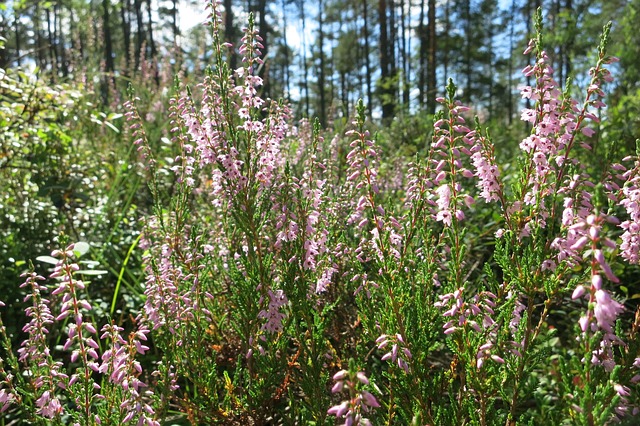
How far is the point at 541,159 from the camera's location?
185cm

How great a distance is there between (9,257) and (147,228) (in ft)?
4.77

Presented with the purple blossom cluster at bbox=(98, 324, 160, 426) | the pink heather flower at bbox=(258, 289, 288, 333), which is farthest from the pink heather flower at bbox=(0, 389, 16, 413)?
the pink heather flower at bbox=(258, 289, 288, 333)

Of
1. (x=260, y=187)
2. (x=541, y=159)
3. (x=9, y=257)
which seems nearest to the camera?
(x=541, y=159)

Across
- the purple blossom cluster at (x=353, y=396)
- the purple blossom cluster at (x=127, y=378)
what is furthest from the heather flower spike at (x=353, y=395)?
the purple blossom cluster at (x=127, y=378)

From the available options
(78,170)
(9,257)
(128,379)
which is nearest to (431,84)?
(78,170)

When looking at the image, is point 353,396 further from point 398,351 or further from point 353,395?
point 398,351

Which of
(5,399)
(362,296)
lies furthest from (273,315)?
(5,399)

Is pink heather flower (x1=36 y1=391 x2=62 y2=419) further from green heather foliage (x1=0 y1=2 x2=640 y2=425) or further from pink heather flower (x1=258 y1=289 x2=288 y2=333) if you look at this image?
pink heather flower (x1=258 y1=289 x2=288 y2=333)

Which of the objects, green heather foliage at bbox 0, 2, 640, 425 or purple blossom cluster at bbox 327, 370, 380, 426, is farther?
green heather foliage at bbox 0, 2, 640, 425

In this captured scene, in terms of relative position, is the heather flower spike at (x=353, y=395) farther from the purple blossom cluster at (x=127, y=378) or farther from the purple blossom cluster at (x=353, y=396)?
the purple blossom cluster at (x=127, y=378)

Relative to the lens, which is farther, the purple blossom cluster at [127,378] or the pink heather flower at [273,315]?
the pink heather flower at [273,315]

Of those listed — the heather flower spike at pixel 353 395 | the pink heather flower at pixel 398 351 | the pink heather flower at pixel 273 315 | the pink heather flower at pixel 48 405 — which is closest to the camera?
the heather flower spike at pixel 353 395

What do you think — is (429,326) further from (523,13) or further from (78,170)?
(523,13)

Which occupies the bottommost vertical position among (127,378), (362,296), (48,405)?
(48,405)
